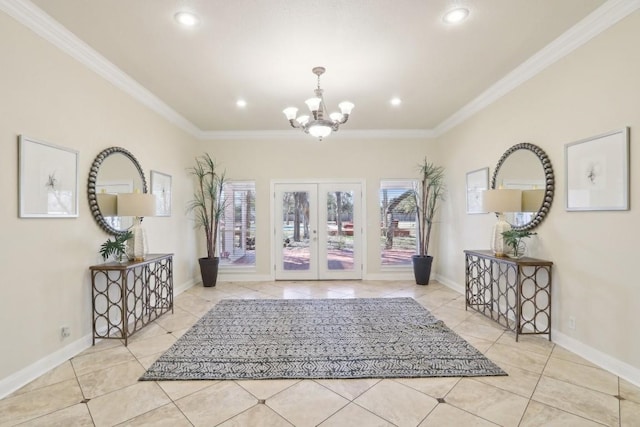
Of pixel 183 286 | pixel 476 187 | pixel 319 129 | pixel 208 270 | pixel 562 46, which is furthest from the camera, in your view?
pixel 208 270

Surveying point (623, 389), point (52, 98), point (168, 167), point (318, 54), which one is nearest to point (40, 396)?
point (52, 98)

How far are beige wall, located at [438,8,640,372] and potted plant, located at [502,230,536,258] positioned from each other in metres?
0.10

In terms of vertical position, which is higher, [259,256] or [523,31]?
[523,31]

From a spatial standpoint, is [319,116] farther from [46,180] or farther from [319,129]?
[46,180]

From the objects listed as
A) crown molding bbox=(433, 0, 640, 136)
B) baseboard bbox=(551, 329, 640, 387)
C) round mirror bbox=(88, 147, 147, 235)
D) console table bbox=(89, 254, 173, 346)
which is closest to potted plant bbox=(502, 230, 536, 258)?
baseboard bbox=(551, 329, 640, 387)

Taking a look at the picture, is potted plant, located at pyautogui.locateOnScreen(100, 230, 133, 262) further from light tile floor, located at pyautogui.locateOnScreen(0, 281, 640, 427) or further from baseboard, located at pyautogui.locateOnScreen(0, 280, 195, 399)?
light tile floor, located at pyautogui.locateOnScreen(0, 281, 640, 427)

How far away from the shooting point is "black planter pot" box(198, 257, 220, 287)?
5.54m

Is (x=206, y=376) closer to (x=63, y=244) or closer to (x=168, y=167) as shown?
(x=63, y=244)

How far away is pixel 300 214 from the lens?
610 cm

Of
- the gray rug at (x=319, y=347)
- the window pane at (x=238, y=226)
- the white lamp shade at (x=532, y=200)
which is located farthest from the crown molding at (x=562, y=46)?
the window pane at (x=238, y=226)

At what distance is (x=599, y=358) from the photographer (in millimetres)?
2637

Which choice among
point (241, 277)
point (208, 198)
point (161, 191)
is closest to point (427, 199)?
point (241, 277)

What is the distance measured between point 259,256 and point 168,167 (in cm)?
232

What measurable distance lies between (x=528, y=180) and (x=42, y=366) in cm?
504
